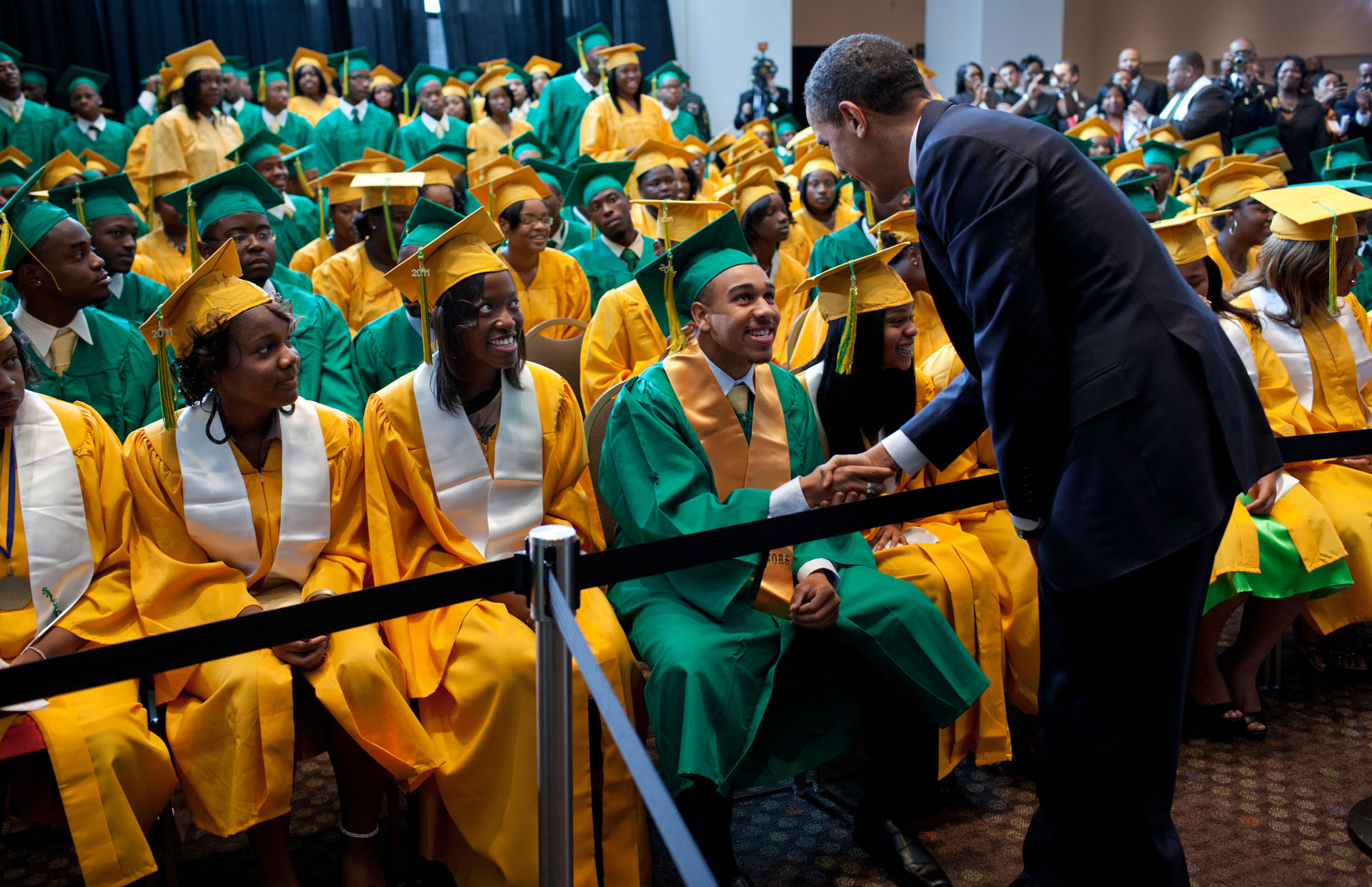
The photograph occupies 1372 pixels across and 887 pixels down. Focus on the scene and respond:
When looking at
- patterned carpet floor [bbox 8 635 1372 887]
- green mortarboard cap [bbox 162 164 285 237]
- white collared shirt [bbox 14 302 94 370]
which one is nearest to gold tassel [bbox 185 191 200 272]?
green mortarboard cap [bbox 162 164 285 237]

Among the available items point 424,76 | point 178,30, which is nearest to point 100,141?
point 424,76

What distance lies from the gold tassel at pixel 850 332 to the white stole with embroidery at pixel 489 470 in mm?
893

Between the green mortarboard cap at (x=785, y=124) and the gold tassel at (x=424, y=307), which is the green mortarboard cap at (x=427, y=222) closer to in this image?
the gold tassel at (x=424, y=307)

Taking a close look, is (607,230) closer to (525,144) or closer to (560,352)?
(560,352)

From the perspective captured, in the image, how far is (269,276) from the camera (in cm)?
449

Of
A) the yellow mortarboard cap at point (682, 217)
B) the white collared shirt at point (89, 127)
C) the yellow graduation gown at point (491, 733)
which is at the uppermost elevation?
the white collared shirt at point (89, 127)

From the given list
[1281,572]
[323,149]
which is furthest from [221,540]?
[323,149]

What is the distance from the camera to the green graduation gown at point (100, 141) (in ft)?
33.8

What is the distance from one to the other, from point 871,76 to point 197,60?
339 inches

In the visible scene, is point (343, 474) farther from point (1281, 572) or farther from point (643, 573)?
point (1281, 572)

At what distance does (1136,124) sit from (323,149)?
856 cm

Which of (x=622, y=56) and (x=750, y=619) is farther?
(x=622, y=56)

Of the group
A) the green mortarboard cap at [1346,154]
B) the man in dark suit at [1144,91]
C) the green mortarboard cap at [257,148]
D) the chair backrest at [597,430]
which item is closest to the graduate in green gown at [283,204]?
the green mortarboard cap at [257,148]

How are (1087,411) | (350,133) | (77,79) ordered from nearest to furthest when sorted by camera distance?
(1087,411) → (77,79) → (350,133)
